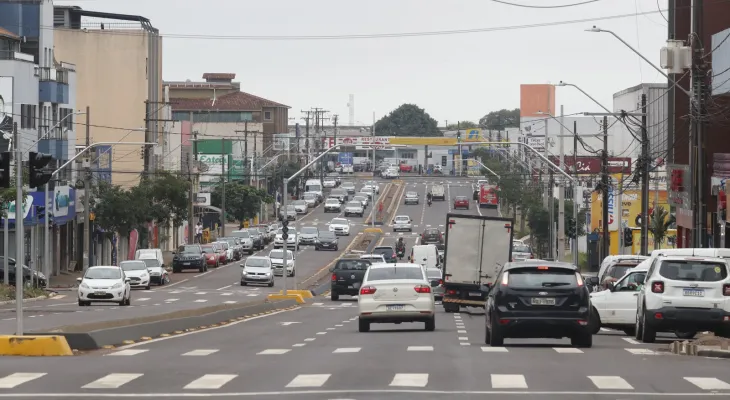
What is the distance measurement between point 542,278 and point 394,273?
7.36 meters

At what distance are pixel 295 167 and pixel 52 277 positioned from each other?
9474 cm

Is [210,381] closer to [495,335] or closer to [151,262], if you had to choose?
[495,335]

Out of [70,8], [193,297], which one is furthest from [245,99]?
[193,297]

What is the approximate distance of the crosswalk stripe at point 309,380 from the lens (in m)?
16.2

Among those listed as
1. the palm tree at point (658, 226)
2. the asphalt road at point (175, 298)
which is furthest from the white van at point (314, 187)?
the palm tree at point (658, 226)

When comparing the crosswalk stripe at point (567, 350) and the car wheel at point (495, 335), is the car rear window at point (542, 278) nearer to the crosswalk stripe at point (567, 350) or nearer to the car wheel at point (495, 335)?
the car wheel at point (495, 335)

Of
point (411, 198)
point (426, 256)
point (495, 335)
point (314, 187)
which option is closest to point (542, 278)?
point (495, 335)

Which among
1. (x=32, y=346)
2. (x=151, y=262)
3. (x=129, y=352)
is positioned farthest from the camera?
(x=151, y=262)

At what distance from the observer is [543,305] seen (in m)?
23.2

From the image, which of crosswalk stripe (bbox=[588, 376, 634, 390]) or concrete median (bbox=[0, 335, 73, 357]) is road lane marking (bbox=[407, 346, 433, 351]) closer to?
concrete median (bbox=[0, 335, 73, 357])

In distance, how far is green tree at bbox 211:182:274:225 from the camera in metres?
123

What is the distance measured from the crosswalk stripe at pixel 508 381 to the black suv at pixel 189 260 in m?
63.2

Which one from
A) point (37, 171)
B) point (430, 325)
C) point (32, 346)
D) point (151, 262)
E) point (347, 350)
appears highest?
point (37, 171)

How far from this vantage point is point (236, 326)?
33.4 meters
